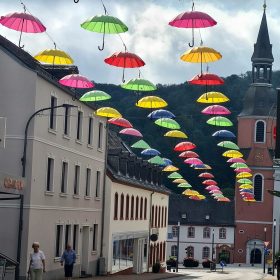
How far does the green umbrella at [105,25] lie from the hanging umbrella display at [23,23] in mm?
2024

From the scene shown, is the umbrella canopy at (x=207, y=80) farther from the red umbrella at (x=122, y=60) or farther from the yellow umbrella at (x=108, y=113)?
the yellow umbrella at (x=108, y=113)

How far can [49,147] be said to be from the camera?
31.7 metres

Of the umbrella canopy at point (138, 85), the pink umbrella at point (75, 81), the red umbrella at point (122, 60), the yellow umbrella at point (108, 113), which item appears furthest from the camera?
the yellow umbrella at point (108, 113)

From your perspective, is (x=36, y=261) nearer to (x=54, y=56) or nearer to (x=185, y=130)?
(x=54, y=56)

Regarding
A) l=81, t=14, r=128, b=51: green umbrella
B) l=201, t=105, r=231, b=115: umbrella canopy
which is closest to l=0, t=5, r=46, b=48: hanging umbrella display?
l=81, t=14, r=128, b=51: green umbrella

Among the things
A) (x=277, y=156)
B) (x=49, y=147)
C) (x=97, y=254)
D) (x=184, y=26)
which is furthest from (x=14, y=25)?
(x=97, y=254)

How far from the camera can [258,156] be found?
3765 inches

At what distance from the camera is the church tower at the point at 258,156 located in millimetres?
95250

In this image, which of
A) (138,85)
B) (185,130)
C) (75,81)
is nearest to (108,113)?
(138,85)

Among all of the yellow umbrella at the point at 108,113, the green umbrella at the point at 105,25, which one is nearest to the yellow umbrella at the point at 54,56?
the green umbrella at the point at 105,25

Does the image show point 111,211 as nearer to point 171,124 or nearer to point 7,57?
point 171,124

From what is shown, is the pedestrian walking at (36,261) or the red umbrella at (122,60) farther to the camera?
→ the red umbrella at (122,60)

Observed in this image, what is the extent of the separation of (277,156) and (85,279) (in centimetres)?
1221

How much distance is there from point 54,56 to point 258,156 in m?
72.8
